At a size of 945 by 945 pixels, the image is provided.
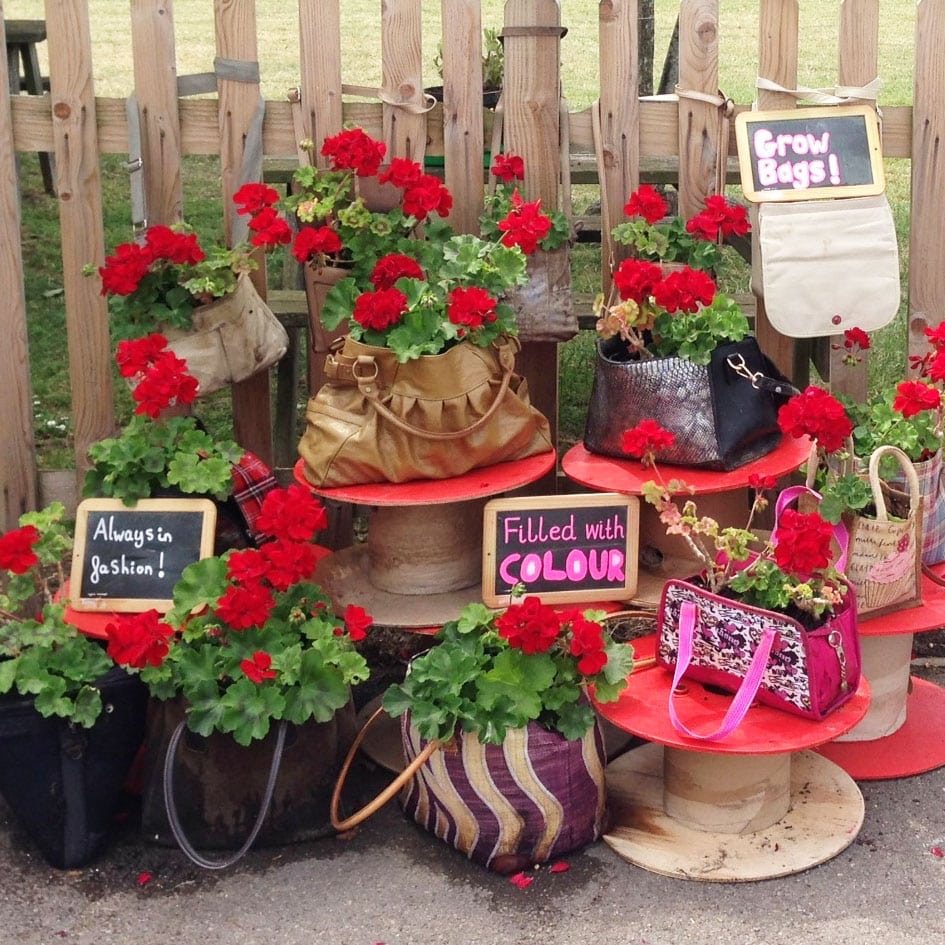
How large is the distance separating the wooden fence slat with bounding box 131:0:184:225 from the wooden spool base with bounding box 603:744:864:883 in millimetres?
1943

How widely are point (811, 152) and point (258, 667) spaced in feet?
6.47

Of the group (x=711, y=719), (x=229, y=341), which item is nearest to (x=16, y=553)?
(x=229, y=341)

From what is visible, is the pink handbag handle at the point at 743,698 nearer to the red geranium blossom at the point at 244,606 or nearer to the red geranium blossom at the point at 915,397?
the red geranium blossom at the point at 915,397

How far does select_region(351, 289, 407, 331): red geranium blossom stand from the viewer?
3.34m

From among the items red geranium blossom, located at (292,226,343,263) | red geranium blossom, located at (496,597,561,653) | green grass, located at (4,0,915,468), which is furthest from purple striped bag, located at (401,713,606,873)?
green grass, located at (4,0,915,468)

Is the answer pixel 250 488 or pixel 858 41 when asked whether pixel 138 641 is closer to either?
pixel 250 488

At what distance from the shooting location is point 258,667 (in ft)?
10.0

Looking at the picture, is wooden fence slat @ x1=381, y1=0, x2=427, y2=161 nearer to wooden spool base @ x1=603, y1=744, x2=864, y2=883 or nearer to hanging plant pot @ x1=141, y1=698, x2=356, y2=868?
hanging plant pot @ x1=141, y1=698, x2=356, y2=868

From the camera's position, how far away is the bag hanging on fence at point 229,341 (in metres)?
3.68

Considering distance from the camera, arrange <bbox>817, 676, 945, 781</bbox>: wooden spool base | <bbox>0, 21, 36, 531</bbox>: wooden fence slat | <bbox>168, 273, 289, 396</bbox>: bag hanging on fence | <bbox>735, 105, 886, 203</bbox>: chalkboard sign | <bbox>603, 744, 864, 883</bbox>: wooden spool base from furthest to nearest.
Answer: <bbox>0, 21, 36, 531</bbox>: wooden fence slat → <bbox>735, 105, 886, 203</bbox>: chalkboard sign → <bbox>168, 273, 289, 396</bbox>: bag hanging on fence → <bbox>817, 676, 945, 781</bbox>: wooden spool base → <bbox>603, 744, 864, 883</bbox>: wooden spool base

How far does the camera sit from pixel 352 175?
12.2 feet

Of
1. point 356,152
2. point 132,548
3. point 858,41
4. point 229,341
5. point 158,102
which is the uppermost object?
point 858,41

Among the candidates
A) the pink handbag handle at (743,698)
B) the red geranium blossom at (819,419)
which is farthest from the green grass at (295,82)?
the pink handbag handle at (743,698)

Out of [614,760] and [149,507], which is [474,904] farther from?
[149,507]
